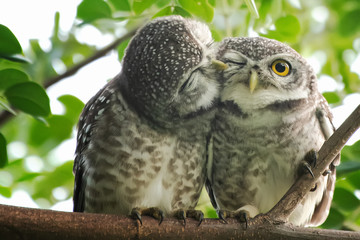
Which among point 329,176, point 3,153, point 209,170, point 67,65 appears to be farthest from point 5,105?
point 329,176

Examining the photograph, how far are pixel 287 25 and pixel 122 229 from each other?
1.40 meters

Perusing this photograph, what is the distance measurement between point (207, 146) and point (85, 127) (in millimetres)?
664

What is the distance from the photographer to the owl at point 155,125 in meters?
2.56

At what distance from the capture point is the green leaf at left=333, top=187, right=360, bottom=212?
2549mm

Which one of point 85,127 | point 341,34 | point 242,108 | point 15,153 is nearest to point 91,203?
point 85,127

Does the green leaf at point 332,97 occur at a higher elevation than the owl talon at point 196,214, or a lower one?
higher

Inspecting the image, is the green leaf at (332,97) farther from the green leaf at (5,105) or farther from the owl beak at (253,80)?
the green leaf at (5,105)

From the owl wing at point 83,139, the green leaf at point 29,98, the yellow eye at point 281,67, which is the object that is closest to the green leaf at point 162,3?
the owl wing at point 83,139

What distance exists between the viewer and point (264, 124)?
2754mm

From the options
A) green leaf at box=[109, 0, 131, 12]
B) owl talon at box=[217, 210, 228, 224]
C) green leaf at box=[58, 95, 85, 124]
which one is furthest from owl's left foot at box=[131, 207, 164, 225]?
green leaf at box=[109, 0, 131, 12]

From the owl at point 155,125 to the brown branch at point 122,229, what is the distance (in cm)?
30

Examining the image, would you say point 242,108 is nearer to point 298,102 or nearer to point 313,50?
point 298,102

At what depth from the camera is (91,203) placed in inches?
106

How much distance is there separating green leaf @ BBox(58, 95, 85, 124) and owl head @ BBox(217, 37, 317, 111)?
0.79m
